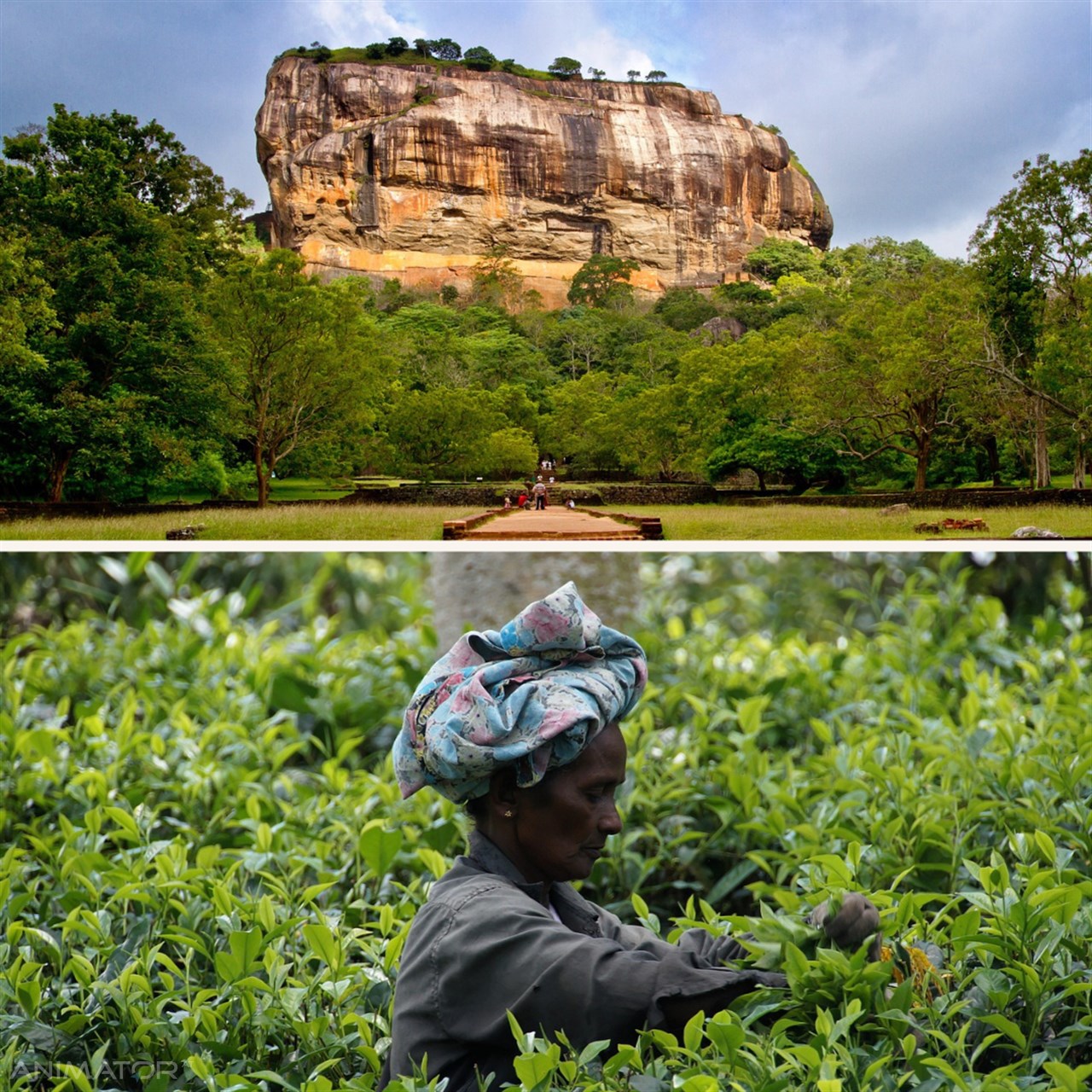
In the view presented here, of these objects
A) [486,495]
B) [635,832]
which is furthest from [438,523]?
[635,832]

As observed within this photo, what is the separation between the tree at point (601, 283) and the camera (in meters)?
11.6

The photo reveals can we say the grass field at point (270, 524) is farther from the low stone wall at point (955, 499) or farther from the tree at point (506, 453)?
the low stone wall at point (955, 499)

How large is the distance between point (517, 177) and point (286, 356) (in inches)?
166

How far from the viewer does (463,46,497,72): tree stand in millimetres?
9430

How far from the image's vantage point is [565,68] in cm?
1022

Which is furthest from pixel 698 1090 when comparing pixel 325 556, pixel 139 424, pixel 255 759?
pixel 139 424

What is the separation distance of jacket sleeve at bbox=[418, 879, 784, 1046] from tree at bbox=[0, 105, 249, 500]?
7146 millimetres

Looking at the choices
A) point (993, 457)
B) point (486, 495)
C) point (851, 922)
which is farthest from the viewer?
point (993, 457)

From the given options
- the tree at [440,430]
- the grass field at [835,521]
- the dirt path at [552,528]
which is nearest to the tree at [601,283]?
the tree at [440,430]

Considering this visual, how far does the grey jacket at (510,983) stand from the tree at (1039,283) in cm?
894

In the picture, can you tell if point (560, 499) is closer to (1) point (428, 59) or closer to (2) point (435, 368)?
(2) point (435, 368)

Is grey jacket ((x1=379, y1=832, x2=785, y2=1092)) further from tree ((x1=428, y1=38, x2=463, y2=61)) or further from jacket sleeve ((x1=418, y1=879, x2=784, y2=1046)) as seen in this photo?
tree ((x1=428, y1=38, x2=463, y2=61))

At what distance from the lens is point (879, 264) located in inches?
444

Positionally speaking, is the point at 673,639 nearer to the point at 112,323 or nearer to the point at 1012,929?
the point at 1012,929
